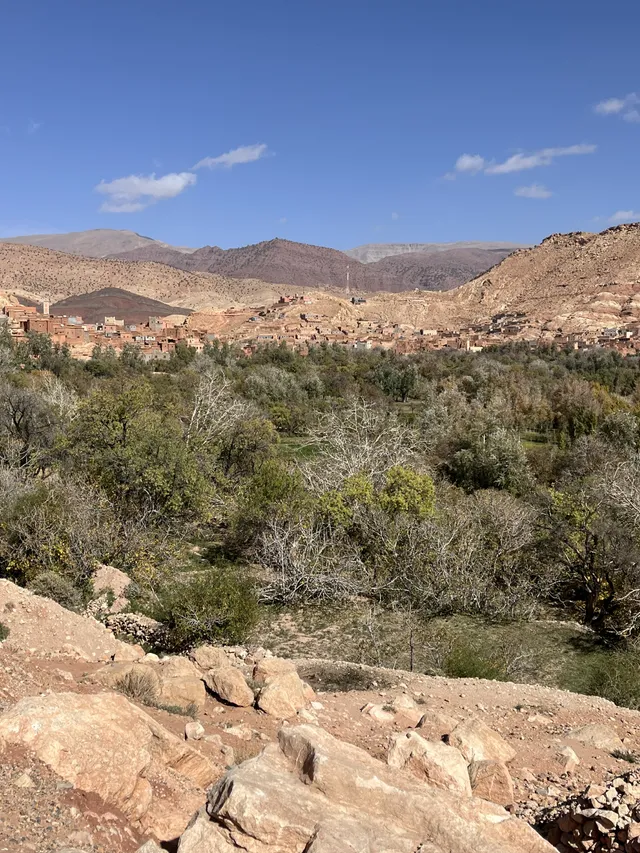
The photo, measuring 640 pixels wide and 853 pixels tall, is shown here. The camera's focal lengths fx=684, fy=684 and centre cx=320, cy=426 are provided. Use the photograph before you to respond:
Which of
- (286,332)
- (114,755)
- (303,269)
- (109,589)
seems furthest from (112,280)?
(114,755)

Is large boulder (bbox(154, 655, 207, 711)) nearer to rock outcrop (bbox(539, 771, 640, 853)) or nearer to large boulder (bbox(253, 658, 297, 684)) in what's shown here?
large boulder (bbox(253, 658, 297, 684))

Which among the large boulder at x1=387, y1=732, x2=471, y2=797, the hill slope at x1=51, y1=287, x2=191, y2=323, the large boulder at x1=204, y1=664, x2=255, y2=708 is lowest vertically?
the large boulder at x1=204, y1=664, x2=255, y2=708

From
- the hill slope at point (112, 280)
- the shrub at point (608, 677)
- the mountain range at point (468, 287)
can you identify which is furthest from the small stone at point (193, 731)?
the hill slope at point (112, 280)

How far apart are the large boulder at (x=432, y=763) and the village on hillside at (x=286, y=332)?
150 ft

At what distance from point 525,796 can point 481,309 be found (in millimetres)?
87210

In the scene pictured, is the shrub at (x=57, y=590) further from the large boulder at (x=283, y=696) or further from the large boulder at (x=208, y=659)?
the large boulder at (x=283, y=696)

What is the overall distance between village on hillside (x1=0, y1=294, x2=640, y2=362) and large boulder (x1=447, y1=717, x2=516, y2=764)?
4513cm

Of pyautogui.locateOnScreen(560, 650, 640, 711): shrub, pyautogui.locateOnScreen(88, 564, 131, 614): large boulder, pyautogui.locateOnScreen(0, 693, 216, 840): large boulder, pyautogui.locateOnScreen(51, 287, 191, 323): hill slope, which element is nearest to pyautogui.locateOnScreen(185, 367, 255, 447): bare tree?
pyautogui.locateOnScreen(88, 564, 131, 614): large boulder

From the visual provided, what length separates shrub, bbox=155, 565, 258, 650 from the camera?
31.7 ft

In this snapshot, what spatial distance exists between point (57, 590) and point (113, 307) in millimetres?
82219

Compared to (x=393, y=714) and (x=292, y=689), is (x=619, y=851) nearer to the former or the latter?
(x=393, y=714)

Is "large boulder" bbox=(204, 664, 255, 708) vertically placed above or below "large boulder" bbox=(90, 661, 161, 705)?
below

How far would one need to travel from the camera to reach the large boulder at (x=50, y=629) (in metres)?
7.86

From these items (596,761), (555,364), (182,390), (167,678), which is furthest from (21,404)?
(555,364)
